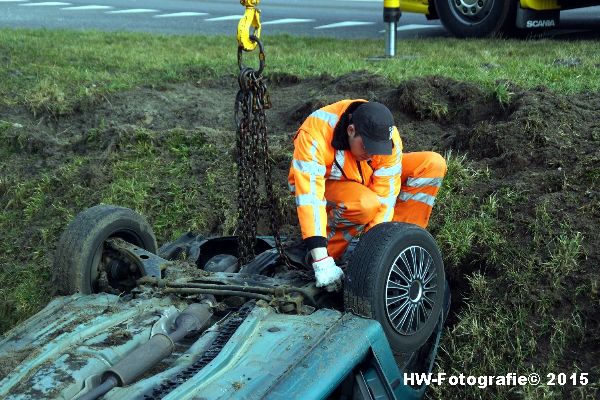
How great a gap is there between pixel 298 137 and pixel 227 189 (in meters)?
1.88

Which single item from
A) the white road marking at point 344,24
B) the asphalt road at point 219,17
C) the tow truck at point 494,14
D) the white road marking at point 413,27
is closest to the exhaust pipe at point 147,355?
the tow truck at point 494,14

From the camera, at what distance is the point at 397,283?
4.38m

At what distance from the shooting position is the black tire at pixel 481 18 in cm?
989

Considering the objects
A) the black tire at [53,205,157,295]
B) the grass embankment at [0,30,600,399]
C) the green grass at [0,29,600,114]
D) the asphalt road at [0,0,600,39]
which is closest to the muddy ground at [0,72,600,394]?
the grass embankment at [0,30,600,399]

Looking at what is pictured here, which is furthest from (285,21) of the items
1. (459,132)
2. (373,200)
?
(373,200)

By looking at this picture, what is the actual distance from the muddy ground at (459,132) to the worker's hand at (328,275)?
121 cm

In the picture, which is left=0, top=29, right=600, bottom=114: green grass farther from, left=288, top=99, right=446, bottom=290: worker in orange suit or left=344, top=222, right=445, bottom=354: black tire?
left=344, top=222, right=445, bottom=354: black tire

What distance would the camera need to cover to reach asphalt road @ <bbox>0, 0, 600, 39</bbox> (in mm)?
12656

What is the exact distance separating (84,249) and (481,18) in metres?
6.70

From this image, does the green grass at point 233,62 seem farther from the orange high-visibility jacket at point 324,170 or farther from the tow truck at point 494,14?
the orange high-visibility jacket at point 324,170

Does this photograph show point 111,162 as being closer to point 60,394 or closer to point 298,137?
point 298,137

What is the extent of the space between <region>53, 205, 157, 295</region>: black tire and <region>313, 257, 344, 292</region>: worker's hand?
129cm

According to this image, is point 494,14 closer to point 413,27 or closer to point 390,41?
point 390,41

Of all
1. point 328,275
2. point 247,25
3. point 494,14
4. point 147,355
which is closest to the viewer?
point 147,355
